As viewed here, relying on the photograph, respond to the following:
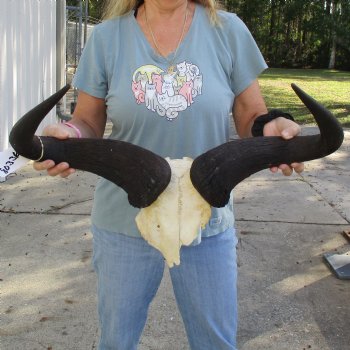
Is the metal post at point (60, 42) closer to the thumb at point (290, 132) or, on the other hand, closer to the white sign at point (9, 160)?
the white sign at point (9, 160)

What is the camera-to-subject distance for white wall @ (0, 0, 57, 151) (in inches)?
254

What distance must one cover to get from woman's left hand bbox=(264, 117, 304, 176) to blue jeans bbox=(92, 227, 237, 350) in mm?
406

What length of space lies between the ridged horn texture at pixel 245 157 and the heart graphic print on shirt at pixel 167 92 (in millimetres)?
271

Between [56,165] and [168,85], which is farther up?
[168,85]

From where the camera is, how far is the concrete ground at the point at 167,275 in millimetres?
3445

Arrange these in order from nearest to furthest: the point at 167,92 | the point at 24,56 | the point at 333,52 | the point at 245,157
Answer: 1. the point at 245,157
2. the point at 167,92
3. the point at 24,56
4. the point at 333,52

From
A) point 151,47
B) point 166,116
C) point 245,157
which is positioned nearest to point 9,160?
point 166,116

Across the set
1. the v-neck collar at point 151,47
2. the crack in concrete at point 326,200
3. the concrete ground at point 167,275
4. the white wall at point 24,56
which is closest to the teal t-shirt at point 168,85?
the v-neck collar at point 151,47

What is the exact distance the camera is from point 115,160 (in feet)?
6.23

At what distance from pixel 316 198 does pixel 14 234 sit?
127 inches

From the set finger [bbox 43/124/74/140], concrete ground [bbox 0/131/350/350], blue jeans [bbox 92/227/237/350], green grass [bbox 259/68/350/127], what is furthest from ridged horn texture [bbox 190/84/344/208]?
green grass [bbox 259/68/350/127]

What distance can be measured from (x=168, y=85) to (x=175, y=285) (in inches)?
31.7

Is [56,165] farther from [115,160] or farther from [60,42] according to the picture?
[60,42]

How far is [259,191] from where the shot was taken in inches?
251
